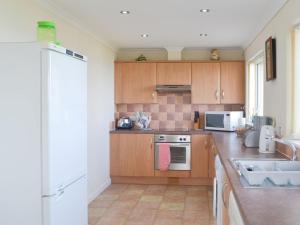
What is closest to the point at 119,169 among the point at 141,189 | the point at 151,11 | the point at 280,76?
the point at 141,189

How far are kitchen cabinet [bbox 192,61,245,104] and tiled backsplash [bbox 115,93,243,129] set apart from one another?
297mm

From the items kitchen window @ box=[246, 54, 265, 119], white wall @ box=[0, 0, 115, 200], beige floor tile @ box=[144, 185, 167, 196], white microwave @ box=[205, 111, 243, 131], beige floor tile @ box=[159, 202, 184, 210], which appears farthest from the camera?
white microwave @ box=[205, 111, 243, 131]

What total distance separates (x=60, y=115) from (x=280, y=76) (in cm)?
202

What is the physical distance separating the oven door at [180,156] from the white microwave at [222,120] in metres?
0.54

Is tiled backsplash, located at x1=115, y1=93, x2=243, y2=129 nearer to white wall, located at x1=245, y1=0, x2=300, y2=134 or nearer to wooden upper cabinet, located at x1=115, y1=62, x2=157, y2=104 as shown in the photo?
wooden upper cabinet, located at x1=115, y1=62, x2=157, y2=104

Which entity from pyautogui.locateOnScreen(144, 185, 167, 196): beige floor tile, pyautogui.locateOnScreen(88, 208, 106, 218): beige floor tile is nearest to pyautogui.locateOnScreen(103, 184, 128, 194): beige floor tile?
pyautogui.locateOnScreen(144, 185, 167, 196): beige floor tile

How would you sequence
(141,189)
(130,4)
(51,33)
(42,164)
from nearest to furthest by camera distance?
(42,164), (51,33), (130,4), (141,189)

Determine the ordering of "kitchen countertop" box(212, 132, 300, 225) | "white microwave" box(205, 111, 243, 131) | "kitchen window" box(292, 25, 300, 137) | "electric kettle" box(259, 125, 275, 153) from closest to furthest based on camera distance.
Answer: "kitchen countertop" box(212, 132, 300, 225) < "kitchen window" box(292, 25, 300, 137) < "electric kettle" box(259, 125, 275, 153) < "white microwave" box(205, 111, 243, 131)

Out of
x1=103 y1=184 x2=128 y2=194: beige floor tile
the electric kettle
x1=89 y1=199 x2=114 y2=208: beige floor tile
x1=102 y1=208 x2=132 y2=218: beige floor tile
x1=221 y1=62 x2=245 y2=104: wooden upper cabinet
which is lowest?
x1=102 y1=208 x2=132 y2=218: beige floor tile

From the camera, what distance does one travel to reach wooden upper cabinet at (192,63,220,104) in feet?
18.9

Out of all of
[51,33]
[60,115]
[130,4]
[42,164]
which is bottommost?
[42,164]

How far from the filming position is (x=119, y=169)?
5.71 meters

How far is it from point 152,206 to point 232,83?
2.51 metres

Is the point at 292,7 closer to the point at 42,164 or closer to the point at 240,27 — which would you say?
the point at 240,27
